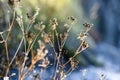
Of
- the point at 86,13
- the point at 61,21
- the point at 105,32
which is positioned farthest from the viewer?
the point at 105,32

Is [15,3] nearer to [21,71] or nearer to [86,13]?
[21,71]

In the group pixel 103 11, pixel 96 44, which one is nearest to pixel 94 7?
pixel 103 11

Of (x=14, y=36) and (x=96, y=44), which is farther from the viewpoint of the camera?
(x=96, y=44)

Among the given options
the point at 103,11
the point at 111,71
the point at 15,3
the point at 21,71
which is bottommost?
the point at 111,71

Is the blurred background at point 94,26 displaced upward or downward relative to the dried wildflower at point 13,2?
downward

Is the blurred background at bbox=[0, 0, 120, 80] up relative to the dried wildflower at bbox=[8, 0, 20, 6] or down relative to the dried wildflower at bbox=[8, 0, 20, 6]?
down

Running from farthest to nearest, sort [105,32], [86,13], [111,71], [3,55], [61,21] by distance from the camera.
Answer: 1. [105,32]
2. [86,13]
3. [111,71]
4. [61,21]
5. [3,55]

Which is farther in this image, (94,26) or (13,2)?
(94,26)

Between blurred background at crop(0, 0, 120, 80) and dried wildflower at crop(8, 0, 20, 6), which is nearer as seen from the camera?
dried wildflower at crop(8, 0, 20, 6)
